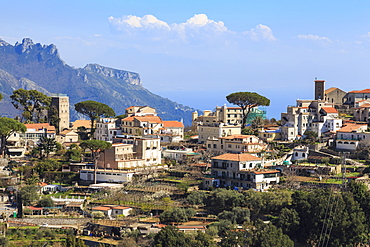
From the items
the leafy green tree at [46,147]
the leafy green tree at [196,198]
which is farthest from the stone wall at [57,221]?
the leafy green tree at [46,147]

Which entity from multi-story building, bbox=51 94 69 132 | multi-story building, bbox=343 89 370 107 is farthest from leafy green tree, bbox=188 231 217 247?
multi-story building, bbox=51 94 69 132

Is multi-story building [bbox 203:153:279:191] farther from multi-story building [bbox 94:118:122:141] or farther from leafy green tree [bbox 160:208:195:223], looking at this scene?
multi-story building [bbox 94:118:122:141]

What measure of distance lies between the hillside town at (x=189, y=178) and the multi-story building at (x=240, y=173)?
3.0 inches

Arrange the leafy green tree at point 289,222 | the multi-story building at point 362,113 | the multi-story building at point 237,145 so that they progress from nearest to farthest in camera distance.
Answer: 1. the leafy green tree at point 289,222
2. the multi-story building at point 237,145
3. the multi-story building at point 362,113

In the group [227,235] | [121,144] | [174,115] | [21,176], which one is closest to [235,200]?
[227,235]

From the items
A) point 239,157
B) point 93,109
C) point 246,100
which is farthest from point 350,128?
point 93,109

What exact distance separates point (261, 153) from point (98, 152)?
12.4 m

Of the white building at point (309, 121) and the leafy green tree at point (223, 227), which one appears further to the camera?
the white building at point (309, 121)

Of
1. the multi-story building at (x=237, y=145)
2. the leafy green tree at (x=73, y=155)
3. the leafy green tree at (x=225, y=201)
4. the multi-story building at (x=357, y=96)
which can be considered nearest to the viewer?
the leafy green tree at (x=225, y=201)

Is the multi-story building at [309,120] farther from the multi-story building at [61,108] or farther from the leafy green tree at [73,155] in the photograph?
the multi-story building at [61,108]

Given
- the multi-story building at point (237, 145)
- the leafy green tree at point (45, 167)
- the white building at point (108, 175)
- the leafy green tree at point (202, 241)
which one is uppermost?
the multi-story building at point (237, 145)

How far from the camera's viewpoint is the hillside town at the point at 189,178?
3822cm

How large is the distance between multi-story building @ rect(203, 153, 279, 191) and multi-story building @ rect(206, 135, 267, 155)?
3294 mm

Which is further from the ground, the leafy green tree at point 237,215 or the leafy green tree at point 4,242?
the leafy green tree at point 237,215
